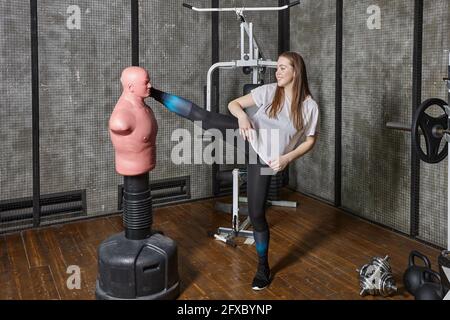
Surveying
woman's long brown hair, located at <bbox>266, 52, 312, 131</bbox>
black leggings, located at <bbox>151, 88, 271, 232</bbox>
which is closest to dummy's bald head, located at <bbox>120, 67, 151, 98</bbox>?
black leggings, located at <bbox>151, 88, 271, 232</bbox>

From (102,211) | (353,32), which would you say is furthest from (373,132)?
(102,211)

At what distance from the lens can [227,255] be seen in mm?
3680

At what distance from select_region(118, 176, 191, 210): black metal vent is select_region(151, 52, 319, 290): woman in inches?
77.3

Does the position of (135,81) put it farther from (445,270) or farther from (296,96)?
(445,270)

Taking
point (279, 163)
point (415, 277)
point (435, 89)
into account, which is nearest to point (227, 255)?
point (279, 163)

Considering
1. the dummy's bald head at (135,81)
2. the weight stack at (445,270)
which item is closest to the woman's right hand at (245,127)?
the dummy's bald head at (135,81)

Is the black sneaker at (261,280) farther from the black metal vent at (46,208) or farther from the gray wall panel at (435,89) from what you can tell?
the black metal vent at (46,208)

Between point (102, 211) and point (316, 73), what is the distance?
8.35ft

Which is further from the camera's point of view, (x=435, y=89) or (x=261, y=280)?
(x=435, y=89)

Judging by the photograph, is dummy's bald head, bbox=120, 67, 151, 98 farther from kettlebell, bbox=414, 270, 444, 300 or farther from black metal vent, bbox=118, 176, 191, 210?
black metal vent, bbox=118, 176, 191, 210

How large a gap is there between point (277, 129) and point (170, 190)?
7.42 ft

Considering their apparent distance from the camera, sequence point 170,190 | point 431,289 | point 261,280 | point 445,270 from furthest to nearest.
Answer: point 170,190, point 261,280, point 431,289, point 445,270

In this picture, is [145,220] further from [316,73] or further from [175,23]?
[316,73]

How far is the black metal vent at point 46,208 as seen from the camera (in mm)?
4129
